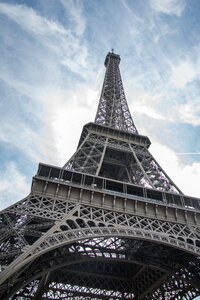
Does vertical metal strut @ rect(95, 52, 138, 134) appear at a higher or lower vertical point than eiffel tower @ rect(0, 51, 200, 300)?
higher

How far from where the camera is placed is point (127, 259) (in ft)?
61.8

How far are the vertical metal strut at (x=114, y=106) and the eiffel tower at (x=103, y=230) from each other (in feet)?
12.6

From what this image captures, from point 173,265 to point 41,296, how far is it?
11.5 m

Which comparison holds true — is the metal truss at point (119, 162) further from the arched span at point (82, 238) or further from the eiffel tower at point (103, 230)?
the arched span at point (82, 238)

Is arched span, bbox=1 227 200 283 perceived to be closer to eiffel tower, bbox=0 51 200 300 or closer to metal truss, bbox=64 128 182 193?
eiffel tower, bbox=0 51 200 300

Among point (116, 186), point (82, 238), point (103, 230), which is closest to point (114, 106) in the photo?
point (116, 186)

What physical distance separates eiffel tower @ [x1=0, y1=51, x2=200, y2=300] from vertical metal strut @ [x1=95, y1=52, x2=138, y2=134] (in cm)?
383

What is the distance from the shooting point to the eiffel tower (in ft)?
47.1

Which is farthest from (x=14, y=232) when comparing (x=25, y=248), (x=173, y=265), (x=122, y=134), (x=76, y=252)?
→ (x=122, y=134)

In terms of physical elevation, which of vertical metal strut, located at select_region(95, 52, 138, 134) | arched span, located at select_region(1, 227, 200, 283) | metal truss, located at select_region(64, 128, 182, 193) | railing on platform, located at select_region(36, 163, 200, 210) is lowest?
arched span, located at select_region(1, 227, 200, 283)

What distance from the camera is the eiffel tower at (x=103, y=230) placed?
1435 cm

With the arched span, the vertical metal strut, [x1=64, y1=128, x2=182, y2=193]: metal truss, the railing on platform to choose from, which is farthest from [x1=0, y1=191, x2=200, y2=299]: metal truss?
the vertical metal strut

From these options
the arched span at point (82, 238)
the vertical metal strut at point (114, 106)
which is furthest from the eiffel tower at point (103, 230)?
the vertical metal strut at point (114, 106)

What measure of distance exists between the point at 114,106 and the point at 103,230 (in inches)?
907
